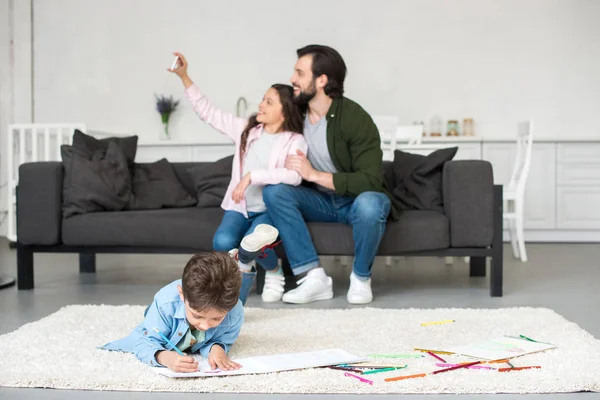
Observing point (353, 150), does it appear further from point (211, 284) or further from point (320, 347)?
point (211, 284)

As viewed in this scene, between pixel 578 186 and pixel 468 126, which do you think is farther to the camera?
pixel 468 126

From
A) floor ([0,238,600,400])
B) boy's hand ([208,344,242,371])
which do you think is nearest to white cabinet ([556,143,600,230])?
floor ([0,238,600,400])

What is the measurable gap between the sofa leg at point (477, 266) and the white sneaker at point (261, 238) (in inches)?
75.3

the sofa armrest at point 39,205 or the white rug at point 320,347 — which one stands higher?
the sofa armrest at point 39,205

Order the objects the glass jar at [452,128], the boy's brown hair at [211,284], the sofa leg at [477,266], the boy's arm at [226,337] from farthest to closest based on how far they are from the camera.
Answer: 1. the glass jar at [452,128]
2. the sofa leg at [477,266]
3. the boy's arm at [226,337]
4. the boy's brown hair at [211,284]

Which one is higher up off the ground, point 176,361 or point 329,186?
point 329,186

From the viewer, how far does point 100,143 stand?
3.91 metres

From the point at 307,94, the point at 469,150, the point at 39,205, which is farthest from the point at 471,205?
the point at 469,150

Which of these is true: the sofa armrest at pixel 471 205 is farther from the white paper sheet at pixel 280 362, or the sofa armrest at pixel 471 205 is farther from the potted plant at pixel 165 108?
the potted plant at pixel 165 108

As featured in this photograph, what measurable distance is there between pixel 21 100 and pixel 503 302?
17.1 feet

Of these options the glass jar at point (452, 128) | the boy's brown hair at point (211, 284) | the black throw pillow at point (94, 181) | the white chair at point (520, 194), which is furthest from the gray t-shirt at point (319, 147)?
the glass jar at point (452, 128)

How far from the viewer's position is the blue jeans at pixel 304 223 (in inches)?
124

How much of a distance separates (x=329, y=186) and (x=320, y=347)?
3.54 ft

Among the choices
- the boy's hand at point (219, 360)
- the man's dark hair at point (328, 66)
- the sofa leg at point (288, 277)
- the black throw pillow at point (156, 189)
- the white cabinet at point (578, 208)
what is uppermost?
the man's dark hair at point (328, 66)
